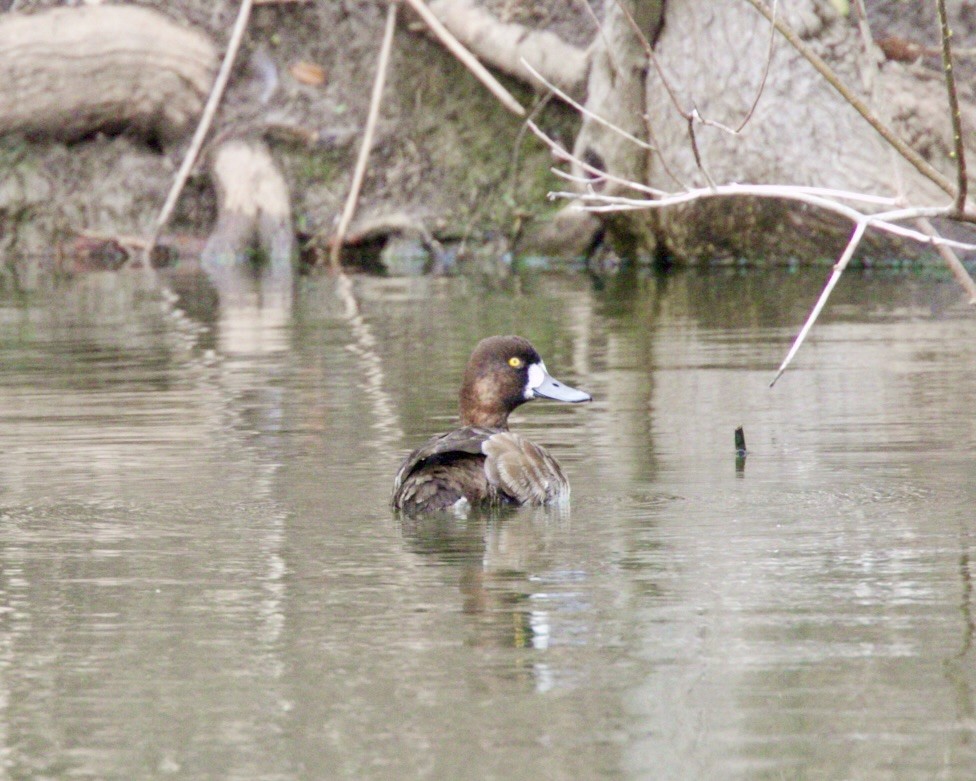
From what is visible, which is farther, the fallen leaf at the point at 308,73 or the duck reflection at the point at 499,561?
the fallen leaf at the point at 308,73

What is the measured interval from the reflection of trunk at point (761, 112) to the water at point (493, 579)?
7046mm

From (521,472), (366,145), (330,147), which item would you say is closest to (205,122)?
(330,147)

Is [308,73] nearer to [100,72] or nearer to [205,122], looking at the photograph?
[205,122]

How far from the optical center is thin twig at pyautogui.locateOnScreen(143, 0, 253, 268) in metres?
23.5

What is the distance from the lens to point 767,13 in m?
4.79

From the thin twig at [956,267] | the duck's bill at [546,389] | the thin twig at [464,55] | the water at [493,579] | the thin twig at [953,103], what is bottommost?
the water at [493,579]

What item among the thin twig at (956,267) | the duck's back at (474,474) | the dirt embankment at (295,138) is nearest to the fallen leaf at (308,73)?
the dirt embankment at (295,138)

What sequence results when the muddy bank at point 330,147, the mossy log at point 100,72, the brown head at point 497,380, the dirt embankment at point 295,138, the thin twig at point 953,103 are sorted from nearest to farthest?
1. the thin twig at point 953,103
2. the brown head at point 497,380
3. the mossy log at point 100,72
4. the muddy bank at point 330,147
5. the dirt embankment at point 295,138

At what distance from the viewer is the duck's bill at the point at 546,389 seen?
8328mm

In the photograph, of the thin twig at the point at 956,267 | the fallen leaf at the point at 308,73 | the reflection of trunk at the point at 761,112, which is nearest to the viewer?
→ the thin twig at the point at 956,267

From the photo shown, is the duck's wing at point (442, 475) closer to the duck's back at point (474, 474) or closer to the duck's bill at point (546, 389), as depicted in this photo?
the duck's back at point (474, 474)

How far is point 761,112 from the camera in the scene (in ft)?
63.9

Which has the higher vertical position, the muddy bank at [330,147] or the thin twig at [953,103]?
the muddy bank at [330,147]

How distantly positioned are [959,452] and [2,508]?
372 cm
